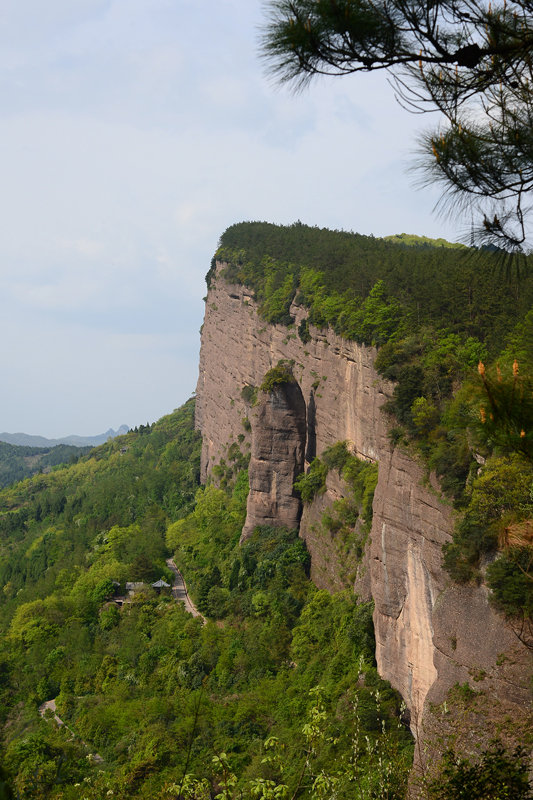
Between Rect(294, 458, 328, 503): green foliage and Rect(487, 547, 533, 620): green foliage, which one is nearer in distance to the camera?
Rect(487, 547, 533, 620): green foliage

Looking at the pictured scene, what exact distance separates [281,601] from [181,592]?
14.5 m

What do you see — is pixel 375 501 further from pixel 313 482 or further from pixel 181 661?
pixel 181 661

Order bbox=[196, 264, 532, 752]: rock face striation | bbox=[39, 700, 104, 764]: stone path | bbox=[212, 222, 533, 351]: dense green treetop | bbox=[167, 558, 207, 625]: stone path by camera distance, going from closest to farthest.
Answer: bbox=[196, 264, 532, 752]: rock face striation < bbox=[39, 700, 104, 764]: stone path < bbox=[212, 222, 533, 351]: dense green treetop < bbox=[167, 558, 207, 625]: stone path

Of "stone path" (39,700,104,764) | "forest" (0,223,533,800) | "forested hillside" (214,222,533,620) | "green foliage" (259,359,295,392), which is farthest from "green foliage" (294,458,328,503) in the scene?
"stone path" (39,700,104,764)

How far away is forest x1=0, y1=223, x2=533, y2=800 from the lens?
66.0 feet

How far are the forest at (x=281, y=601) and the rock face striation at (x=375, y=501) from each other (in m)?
1.14

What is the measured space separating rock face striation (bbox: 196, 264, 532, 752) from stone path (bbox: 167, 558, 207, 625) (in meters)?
6.95

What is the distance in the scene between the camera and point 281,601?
41938mm

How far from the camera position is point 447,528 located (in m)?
25.8

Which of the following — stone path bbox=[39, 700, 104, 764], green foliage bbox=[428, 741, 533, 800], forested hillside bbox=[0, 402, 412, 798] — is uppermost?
green foliage bbox=[428, 741, 533, 800]

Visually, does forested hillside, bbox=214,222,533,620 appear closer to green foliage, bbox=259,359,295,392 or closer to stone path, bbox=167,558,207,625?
green foliage, bbox=259,359,295,392

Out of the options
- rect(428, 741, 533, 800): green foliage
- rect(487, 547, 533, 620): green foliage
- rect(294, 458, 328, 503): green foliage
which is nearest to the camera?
rect(428, 741, 533, 800): green foliage

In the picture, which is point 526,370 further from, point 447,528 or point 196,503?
point 196,503

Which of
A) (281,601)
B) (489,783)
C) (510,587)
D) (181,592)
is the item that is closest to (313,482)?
(281,601)
